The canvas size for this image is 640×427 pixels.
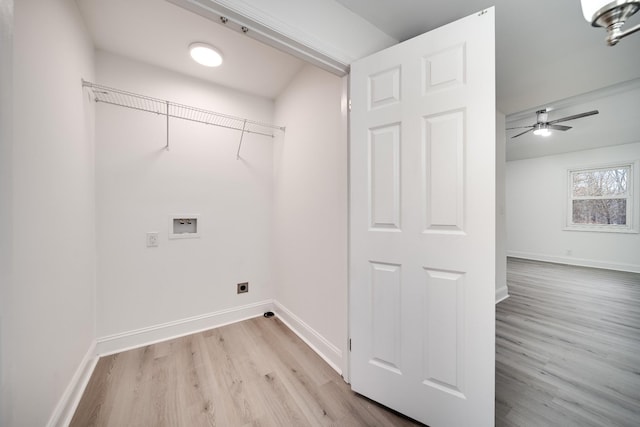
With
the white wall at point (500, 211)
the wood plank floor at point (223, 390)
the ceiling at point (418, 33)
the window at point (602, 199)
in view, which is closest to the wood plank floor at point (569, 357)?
the white wall at point (500, 211)

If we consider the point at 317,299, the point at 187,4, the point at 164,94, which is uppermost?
the point at 164,94

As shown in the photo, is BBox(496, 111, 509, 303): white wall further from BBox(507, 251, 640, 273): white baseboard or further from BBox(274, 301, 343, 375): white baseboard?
BBox(507, 251, 640, 273): white baseboard

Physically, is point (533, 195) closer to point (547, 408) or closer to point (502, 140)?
point (502, 140)

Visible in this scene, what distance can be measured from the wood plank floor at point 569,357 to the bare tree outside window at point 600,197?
1838 millimetres

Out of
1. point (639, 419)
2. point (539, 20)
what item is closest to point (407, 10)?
point (539, 20)

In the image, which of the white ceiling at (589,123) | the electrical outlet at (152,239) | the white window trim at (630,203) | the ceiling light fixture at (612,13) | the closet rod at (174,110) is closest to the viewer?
the ceiling light fixture at (612,13)

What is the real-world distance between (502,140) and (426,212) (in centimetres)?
284

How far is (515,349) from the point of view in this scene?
195 cm

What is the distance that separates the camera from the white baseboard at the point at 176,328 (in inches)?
71.8

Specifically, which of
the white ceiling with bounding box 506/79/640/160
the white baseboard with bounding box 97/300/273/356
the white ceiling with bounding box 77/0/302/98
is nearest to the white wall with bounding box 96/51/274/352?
the white baseboard with bounding box 97/300/273/356

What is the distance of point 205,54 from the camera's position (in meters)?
1.86

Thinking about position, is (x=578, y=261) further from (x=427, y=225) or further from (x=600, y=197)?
(x=427, y=225)

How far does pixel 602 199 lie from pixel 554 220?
2.76 feet

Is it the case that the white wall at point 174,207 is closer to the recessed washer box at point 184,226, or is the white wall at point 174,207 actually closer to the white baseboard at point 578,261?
the recessed washer box at point 184,226
